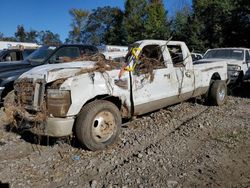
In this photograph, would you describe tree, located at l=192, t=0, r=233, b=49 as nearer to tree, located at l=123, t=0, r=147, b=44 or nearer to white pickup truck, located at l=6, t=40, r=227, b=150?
tree, located at l=123, t=0, r=147, b=44

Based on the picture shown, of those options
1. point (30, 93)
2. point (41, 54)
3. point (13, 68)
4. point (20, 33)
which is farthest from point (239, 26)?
point (20, 33)

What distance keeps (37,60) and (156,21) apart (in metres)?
39.7

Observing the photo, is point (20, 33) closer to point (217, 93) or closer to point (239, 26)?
point (239, 26)

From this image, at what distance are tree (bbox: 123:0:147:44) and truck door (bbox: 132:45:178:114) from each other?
41930mm

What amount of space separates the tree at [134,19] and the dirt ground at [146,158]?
140ft

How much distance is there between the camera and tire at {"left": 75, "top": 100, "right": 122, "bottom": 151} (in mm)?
5355

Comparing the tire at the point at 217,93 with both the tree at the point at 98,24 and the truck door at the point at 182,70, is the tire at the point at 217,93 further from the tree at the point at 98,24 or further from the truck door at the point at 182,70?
the tree at the point at 98,24

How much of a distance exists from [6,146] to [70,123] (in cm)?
157

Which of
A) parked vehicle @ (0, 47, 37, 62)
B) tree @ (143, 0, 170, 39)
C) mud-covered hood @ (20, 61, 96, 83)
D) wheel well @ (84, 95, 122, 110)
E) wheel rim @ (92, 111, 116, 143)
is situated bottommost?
wheel rim @ (92, 111, 116, 143)

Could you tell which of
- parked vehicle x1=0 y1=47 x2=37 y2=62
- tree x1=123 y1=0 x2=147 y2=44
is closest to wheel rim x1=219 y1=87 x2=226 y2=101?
parked vehicle x1=0 y1=47 x2=37 y2=62

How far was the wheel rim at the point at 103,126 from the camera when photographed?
5598mm

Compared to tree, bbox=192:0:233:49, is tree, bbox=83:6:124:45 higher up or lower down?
higher up

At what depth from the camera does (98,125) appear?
564 centimetres

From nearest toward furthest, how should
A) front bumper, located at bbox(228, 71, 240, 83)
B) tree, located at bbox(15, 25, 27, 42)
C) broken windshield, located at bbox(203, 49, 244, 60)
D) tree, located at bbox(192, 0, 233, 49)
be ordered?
front bumper, located at bbox(228, 71, 240, 83), broken windshield, located at bbox(203, 49, 244, 60), tree, located at bbox(192, 0, 233, 49), tree, located at bbox(15, 25, 27, 42)
